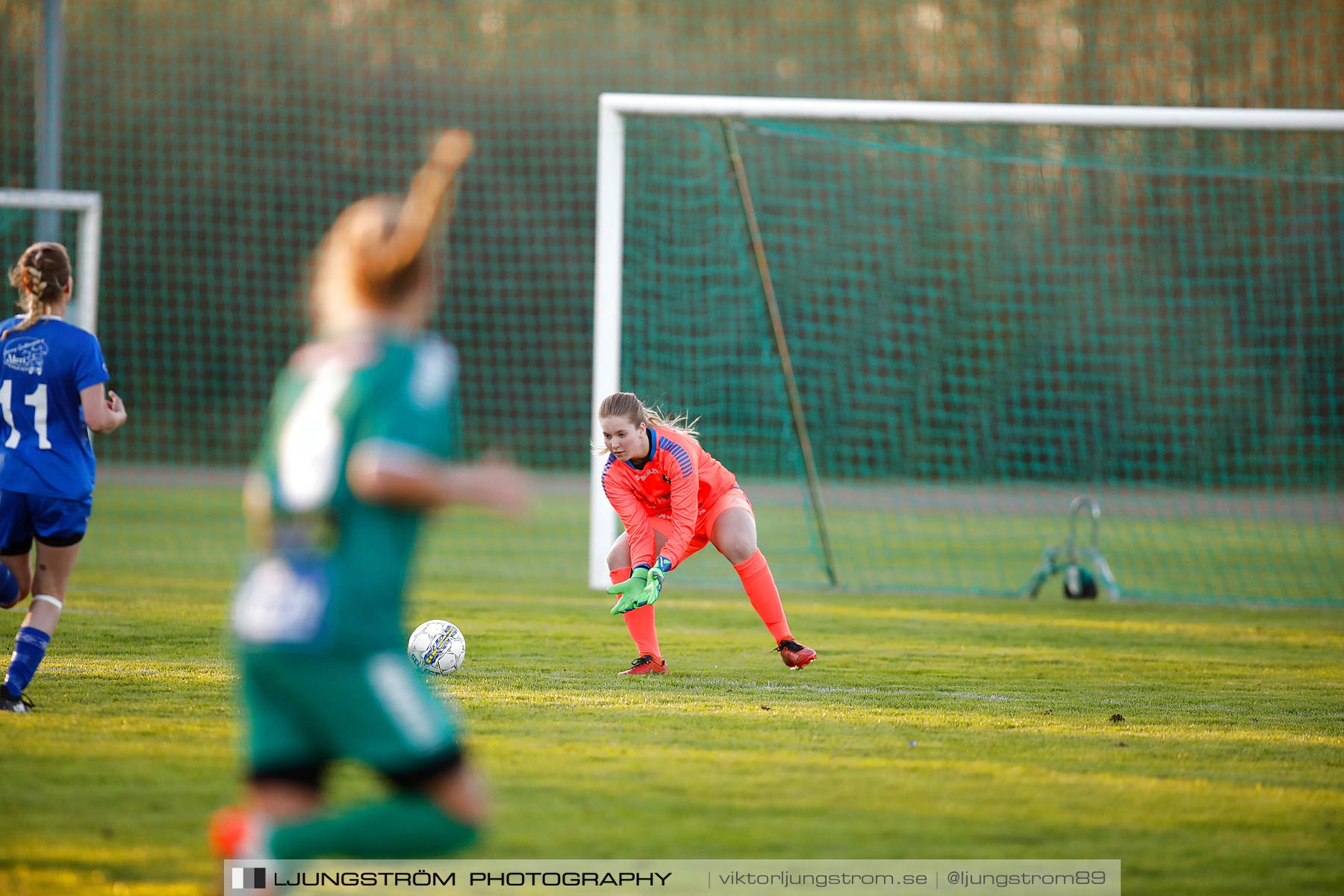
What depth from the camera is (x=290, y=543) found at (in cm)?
264

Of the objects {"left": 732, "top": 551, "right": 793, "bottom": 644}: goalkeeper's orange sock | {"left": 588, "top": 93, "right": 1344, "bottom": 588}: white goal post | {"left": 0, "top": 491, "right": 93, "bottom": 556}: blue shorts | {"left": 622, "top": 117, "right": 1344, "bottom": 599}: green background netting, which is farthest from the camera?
{"left": 622, "top": 117, "right": 1344, "bottom": 599}: green background netting

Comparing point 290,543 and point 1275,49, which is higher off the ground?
point 1275,49

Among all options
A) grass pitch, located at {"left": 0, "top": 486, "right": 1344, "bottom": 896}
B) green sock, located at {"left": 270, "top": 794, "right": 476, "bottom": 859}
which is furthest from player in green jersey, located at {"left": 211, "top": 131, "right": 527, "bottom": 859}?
grass pitch, located at {"left": 0, "top": 486, "right": 1344, "bottom": 896}

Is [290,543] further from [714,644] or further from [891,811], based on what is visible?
[714,644]

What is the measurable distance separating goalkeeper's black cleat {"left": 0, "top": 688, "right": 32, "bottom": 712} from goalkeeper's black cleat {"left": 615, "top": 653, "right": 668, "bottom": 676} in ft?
8.88

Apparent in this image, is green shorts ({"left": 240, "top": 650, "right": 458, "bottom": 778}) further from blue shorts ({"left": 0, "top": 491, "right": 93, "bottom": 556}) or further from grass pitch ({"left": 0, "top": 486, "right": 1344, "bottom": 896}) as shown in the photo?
blue shorts ({"left": 0, "top": 491, "right": 93, "bottom": 556})

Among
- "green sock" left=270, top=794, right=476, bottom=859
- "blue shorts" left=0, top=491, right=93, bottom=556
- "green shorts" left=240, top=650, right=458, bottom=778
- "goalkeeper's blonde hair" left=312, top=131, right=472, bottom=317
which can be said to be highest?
"goalkeeper's blonde hair" left=312, top=131, right=472, bottom=317

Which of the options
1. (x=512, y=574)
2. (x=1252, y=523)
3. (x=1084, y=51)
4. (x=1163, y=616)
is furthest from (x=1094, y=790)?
(x=1084, y=51)

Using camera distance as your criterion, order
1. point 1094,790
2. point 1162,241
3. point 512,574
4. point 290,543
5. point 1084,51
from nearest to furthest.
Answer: point 290,543 → point 1094,790 → point 512,574 → point 1162,241 → point 1084,51

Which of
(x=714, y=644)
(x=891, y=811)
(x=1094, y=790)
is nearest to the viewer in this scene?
(x=891, y=811)

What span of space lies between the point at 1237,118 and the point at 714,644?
5627 millimetres

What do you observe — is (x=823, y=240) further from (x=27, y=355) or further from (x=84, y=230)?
(x=27, y=355)

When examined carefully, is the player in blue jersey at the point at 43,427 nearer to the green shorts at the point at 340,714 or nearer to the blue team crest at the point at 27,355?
the blue team crest at the point at 27,355

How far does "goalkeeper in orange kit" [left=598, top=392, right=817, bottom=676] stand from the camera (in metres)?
6.34
